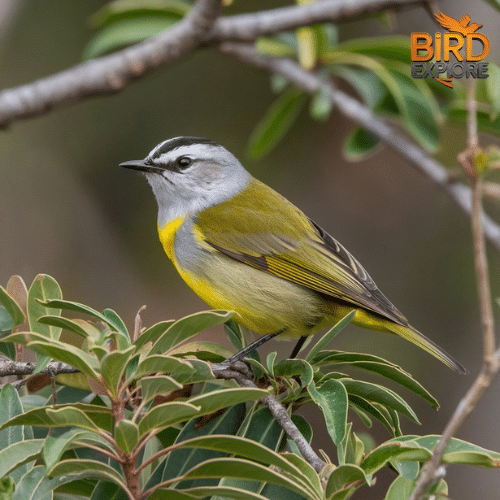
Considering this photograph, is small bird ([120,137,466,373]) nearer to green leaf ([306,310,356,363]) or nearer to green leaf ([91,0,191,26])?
green leaf ([306,310,356,363])

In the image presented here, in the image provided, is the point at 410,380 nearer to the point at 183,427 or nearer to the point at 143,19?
the point at 183,427

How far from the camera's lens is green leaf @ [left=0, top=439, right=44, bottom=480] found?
5.52ft

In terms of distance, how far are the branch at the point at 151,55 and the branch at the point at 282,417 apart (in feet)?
6.15

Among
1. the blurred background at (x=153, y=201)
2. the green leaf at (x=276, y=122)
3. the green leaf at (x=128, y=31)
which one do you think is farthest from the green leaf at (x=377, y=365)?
the blurred background at (x=153, y=201)

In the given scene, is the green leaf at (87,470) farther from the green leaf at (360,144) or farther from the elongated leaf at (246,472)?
the green leaf at (360,144)

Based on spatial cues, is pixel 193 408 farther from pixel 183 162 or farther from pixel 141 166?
pixel 183 162

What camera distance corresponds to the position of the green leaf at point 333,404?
75.0 inches

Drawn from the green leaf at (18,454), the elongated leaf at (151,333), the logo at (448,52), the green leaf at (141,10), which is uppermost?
the green leaf at (141,10)

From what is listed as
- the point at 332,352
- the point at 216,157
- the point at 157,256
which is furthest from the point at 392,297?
the point at 332,352

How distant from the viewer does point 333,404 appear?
2004mm

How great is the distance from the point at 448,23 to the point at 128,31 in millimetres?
2099

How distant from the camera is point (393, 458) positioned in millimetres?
1796

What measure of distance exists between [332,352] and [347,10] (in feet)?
6.52

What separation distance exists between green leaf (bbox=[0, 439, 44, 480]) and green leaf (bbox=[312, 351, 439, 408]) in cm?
102
